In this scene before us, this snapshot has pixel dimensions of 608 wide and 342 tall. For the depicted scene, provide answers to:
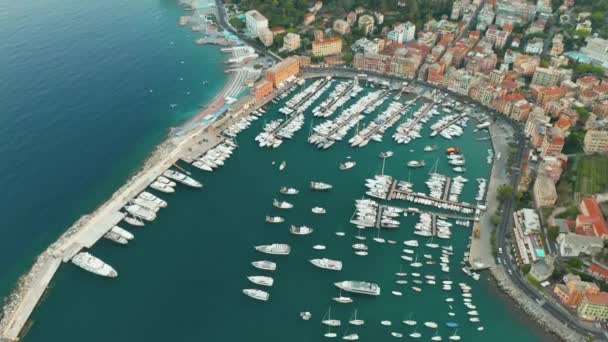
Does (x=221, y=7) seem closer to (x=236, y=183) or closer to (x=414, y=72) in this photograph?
(x=414, y=72)

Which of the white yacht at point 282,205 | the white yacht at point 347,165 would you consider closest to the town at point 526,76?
the white yacht at point 347,165

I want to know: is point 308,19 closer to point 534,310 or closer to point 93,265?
point 93,265

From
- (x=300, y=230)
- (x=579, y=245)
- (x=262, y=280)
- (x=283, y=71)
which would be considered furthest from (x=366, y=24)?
(x=262, y=280)

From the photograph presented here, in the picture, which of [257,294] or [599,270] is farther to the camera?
[599,270]

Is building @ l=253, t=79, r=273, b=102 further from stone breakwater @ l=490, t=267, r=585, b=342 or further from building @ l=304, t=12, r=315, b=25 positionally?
stone breakwater @ l=490, t=267, r=585, b=342

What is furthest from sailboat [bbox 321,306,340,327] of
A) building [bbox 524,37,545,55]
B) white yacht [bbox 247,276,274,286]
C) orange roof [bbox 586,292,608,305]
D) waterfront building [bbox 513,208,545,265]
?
building [bbox 524,37,545,55]

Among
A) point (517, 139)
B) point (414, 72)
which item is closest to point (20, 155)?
point (414, 72)
